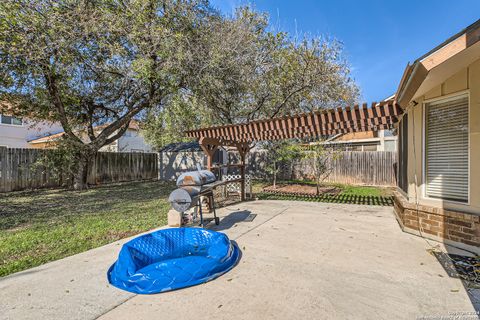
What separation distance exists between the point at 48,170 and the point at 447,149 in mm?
14363

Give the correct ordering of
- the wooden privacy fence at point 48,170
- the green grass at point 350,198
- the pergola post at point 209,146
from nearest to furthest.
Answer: the pergola post at point 209,146, the green grass at point 350,198, the wooden privacy fence at point 48,170

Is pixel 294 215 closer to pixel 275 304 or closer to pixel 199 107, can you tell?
pixel 275 304

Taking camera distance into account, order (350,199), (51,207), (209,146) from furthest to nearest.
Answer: (350,199)
(209,146)
(51,207)

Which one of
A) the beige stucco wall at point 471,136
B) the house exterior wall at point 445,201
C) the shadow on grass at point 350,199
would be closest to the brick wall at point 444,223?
the house exterior wall at point 445,201

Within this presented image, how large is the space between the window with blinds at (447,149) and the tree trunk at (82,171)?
12.8 metres

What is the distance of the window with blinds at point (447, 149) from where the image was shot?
3.85m

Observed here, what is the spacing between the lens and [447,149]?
4.09 m

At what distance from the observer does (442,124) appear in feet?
13.6

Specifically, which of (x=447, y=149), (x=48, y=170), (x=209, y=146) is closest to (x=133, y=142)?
(x=48, y=170)

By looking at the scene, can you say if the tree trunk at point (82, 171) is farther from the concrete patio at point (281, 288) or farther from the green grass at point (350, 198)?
the concrete patio at point (281, 288)

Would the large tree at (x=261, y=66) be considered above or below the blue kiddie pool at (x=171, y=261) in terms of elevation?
above

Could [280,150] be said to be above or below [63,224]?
above

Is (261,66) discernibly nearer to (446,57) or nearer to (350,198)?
(350,198)

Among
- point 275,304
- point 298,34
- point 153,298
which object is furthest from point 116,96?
point 275,304
